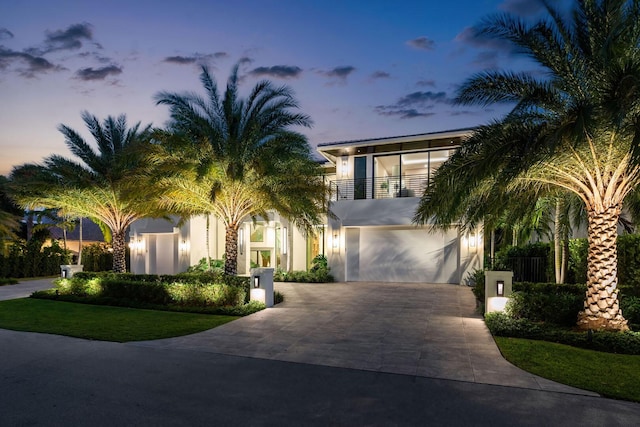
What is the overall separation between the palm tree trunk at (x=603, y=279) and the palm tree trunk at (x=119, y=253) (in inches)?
617

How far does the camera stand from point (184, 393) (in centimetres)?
478

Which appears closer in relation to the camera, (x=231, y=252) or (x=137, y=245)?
(x=231, y=252)

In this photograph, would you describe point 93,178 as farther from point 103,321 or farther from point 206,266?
point 103,321

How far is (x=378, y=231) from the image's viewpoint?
19.1 meters

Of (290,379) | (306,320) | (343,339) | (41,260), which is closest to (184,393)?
(290,379)

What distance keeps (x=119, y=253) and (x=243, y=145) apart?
834 centimetres

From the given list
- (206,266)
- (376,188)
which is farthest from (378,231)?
(206,266)

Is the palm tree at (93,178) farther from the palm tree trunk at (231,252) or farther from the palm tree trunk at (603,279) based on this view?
the palm tree trunk at (603,279)

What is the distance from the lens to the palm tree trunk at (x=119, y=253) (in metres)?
15.6

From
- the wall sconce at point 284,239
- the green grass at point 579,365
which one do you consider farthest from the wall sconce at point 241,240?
the green grass at point 579,365

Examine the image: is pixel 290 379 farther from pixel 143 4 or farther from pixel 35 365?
pixel 143 4

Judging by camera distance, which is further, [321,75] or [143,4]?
[321,75]

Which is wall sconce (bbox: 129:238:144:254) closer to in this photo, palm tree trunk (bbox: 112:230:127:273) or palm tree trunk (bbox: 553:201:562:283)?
palm tree trunk (bbox: 112:230:127:273)

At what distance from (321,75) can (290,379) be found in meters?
14.5
